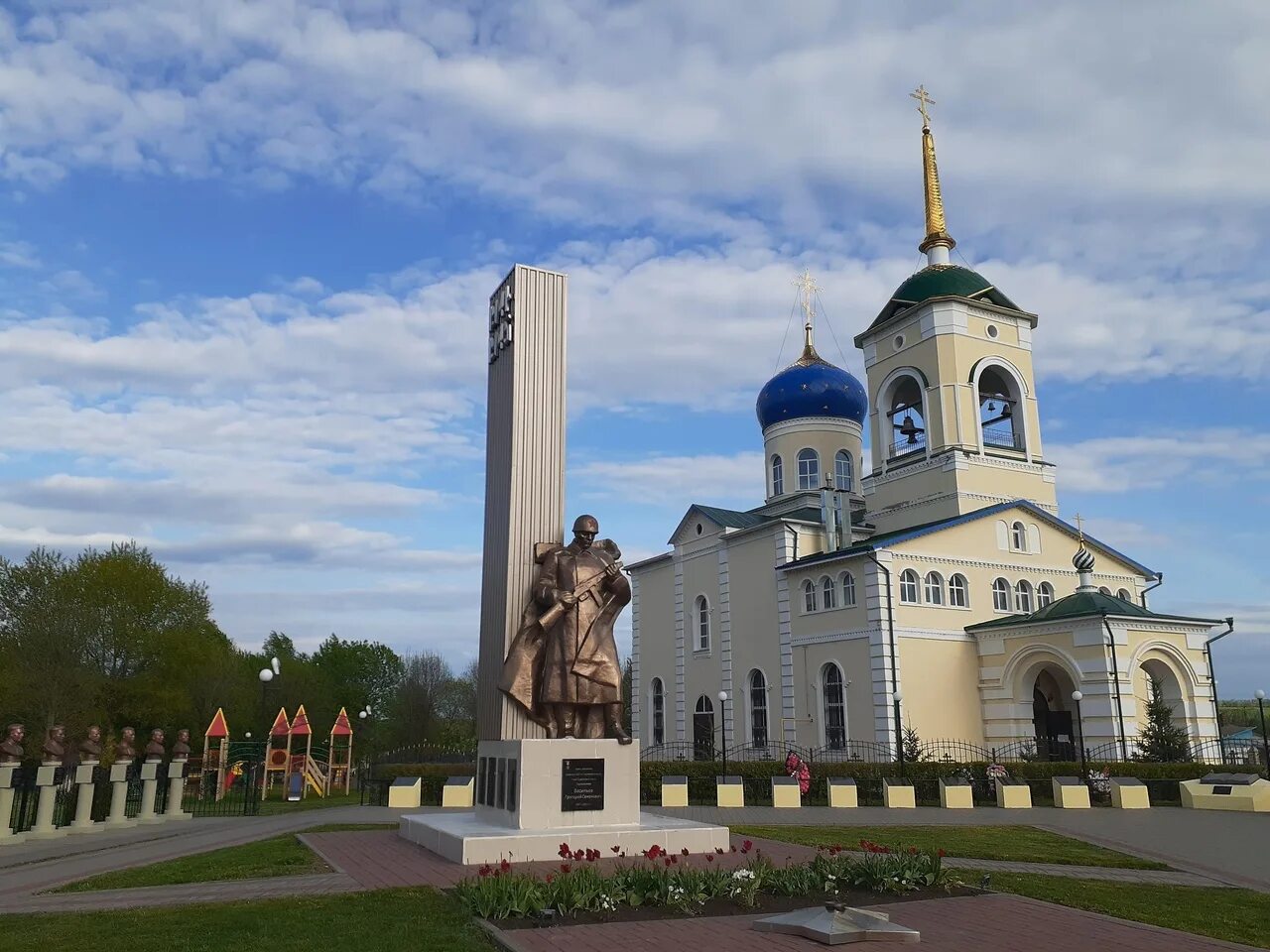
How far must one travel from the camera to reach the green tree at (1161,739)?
22.4 meters

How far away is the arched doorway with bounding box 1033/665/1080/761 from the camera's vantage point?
85.9 feet

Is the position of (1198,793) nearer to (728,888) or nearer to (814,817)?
(814,817)

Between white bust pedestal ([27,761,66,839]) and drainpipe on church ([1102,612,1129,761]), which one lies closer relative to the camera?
white bust pedestal ([27,761,66,839])

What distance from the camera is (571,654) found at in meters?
11.7

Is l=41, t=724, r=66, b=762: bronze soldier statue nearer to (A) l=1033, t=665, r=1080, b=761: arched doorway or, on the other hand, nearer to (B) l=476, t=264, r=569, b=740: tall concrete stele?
(B) l=476, t=264, r=569, b=740: tall concrete stele

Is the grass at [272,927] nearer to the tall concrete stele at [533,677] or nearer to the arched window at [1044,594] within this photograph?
the tall concrete stele at [533,677]

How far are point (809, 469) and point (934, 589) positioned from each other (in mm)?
8857

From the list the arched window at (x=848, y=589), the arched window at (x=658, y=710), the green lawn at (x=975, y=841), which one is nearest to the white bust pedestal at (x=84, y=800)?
the green lawn at (x=975, y=841)

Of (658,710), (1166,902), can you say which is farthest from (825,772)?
(1166,902)

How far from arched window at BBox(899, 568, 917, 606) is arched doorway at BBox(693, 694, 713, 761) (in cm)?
845

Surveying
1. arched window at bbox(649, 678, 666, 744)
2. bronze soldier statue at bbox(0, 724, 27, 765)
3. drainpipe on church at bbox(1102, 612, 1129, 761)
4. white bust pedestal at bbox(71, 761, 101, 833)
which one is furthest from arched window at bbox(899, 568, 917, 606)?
bronze soldier statue at bbox(0, 724, 27, 765)

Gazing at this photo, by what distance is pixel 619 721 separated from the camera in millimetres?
11625

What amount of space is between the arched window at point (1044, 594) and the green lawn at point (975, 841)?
1480 centimetres

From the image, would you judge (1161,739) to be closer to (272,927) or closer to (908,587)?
(908,587)
